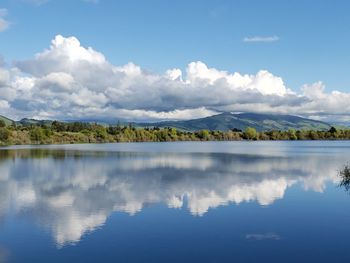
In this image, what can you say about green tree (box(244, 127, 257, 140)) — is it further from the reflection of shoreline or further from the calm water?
the calm water

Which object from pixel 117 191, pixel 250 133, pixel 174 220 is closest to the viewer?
pixel 174 220

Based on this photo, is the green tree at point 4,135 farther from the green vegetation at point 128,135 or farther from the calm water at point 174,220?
the calm water at point 174,220

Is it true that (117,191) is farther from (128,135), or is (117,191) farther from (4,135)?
(128,135)

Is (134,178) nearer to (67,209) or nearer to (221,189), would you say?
(221,189)

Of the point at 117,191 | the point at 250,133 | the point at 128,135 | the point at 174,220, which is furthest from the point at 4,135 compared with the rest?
the point at 174,220

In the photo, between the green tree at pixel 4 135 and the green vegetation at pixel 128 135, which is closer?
the green tree at pixel 4 135

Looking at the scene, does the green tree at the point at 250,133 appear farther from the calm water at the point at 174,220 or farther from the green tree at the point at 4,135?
the calm water at the point at 174,220

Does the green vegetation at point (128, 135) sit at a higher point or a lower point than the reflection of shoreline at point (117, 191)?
higher

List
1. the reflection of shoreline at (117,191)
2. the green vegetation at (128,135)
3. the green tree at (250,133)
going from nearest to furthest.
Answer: the reflection of shoreline at (117,191) < the green vegetation at (128,135) < the green tree at (250,133)

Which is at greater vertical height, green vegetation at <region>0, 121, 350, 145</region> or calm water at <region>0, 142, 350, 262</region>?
green vegetation at <region>0, 121, 350, 145</region>

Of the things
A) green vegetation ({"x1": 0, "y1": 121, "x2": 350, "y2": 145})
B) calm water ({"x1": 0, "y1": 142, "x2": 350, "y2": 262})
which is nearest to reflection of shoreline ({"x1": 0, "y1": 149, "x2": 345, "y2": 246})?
calm water ({"x1": 0, "y1": 142, "x2": 350, "y2": 262})

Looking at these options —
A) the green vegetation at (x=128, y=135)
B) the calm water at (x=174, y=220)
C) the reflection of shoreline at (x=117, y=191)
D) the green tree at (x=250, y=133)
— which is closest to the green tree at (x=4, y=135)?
the green vegetation at (x=128, y=135)

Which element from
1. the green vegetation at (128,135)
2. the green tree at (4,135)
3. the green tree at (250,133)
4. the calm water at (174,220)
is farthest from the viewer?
the green tree at (250,133)

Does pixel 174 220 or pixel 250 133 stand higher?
pixel 250 133
